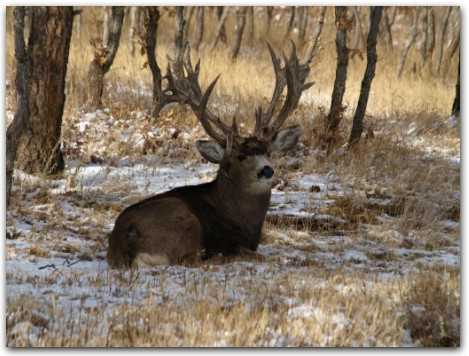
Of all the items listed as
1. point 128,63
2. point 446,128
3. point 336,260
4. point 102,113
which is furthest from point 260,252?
point 128,63

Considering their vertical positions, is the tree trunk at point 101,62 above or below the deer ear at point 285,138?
above

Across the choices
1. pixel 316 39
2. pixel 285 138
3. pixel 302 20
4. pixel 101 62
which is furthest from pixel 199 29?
pixel 285 138

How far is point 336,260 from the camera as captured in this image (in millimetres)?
7750

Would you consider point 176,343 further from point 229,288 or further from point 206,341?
point 229,288

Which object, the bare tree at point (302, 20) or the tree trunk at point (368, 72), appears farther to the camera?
the bare tree at point (302, 20)

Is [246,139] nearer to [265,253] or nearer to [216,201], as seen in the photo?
[216,201]

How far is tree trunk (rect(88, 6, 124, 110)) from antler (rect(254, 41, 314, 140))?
16.3 ft

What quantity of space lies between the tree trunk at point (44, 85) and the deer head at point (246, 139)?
7.43ft

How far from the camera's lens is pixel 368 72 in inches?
436

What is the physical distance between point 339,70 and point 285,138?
395cm

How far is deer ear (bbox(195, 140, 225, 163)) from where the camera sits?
7609mm

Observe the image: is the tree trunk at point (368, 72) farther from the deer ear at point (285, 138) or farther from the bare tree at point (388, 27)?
the bare tree at point (388, 27)

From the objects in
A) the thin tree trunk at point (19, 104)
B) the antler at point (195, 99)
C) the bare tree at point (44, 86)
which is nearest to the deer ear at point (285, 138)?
the antler at point (195, 99)

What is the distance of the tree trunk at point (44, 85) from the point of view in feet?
31.6
